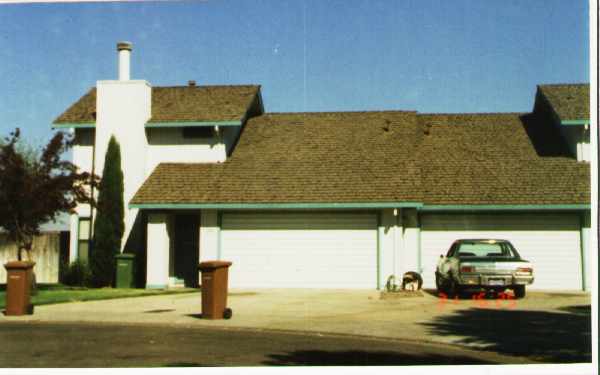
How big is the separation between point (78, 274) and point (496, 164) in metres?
14.0

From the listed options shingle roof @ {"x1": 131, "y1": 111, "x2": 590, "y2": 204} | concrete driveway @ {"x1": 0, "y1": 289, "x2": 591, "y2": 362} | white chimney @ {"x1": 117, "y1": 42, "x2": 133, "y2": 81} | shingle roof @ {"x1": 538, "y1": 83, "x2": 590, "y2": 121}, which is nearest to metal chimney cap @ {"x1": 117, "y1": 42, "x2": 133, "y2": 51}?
white chimney @ {"x1": 117, "y1": 42, "x2": 133, "y2": 81}

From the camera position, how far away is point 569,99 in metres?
25.4

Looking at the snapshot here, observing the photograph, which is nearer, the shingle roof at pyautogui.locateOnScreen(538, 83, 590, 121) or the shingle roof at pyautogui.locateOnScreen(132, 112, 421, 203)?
the shingle roof at pyautogui.locateOnScreen(132, 112, 421, 203)

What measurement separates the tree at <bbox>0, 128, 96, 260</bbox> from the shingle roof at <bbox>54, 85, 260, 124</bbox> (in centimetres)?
475

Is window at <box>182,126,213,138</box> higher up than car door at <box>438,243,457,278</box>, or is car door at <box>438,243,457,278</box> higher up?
window at <box>182,126,213,138</box>

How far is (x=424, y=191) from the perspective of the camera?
23.7 meters

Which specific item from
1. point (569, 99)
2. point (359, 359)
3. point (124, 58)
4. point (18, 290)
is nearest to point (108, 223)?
point (124, 58)

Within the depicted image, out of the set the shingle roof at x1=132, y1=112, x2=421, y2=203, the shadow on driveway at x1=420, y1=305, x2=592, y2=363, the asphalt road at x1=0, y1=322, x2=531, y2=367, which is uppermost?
the shingle roof at x1=132, y1=112, x2=421, y2=203

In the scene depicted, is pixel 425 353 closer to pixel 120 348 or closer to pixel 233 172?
pixel 120 348

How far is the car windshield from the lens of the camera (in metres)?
20.1

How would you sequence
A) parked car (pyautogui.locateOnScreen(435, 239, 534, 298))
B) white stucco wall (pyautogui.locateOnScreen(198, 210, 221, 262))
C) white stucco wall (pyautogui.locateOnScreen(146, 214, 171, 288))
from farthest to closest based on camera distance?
white stucco wall (pyautogui.locateOnScreen(146, 214, 171, 288)) < white stucco wall (pyautogui.locateOnScreen(198, 210, 221, 262)) < parked car (pyautogui.locateOnScreen(435, 239, 534, 298))

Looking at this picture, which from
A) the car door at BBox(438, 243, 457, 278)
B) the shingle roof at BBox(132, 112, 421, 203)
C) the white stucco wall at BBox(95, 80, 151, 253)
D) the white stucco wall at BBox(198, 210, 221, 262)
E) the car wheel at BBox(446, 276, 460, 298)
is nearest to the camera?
the car wheel at BBox(446, 276, 460, 298)

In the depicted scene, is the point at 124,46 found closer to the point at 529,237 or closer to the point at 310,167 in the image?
the point at 310,167

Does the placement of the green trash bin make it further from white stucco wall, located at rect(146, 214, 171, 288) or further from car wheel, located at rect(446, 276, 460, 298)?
car wheel, located at rect(446, 276, 460, 298)
